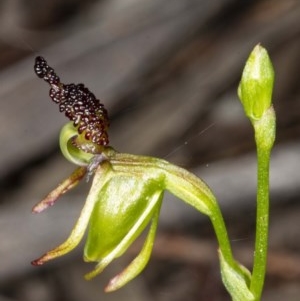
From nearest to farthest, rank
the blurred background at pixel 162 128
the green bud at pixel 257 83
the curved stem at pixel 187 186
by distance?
the green bud at pixel 257 83 < the curved stem at pixel 187 186 < the blurred background at pixel 162 128

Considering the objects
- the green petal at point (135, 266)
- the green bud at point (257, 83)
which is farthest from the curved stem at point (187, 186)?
the green bud at point (257, 83)

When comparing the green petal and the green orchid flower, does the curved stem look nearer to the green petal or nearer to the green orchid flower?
the green orchid flower

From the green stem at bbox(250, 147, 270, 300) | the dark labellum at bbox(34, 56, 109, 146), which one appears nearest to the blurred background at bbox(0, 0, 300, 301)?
the dark labellum at bbox(34, 56, 109, 146)

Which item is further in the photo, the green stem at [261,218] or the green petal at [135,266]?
the green petal at [135,266]

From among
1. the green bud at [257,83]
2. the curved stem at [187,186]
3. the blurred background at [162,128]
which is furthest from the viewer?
the blurred background at [162,128]

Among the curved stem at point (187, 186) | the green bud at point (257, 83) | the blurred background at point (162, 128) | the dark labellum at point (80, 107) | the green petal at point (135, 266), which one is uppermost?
the dark labellum at point (80, 107)

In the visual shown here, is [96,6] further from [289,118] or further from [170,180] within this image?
[170,180]

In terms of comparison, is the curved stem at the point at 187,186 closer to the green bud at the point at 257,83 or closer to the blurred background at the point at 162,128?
the green bud at the point at 257,83

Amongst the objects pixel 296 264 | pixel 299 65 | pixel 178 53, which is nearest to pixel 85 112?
pixel 296 264
